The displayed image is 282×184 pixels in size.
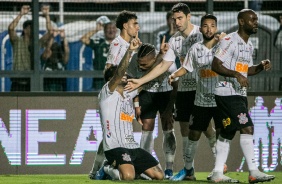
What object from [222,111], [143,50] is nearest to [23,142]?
[143,50]

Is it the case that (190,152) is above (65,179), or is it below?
above

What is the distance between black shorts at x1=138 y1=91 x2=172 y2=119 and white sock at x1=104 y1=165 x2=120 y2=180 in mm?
1076

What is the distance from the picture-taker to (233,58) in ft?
33.7

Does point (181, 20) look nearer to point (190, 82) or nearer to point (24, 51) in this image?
point (190, 82)

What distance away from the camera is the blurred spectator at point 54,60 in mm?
13387

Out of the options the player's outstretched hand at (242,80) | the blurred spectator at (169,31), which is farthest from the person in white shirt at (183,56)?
the blurred spectator at (169,31)

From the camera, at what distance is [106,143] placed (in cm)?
1065

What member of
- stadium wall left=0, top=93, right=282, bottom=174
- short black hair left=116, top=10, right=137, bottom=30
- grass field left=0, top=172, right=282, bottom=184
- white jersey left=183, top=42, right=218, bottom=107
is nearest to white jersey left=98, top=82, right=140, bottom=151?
grass field left=0, top=172, right=282, bottom=184

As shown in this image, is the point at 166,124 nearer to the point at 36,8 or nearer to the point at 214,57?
the point at 214,57

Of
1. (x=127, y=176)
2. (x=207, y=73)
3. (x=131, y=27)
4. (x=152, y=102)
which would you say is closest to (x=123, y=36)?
(x=131, y=27)

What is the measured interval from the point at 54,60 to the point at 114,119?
10.2ft

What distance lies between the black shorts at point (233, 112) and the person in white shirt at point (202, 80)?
0.52 m

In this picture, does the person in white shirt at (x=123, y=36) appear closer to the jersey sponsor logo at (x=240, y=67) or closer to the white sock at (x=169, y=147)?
the white sock at (x=169, y=147)

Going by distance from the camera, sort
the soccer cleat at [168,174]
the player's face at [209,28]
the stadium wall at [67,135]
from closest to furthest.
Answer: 1. the player's face at [209,28]
2. the soccer cleat at [168,174]
3. the stadium wall at [67,135]
